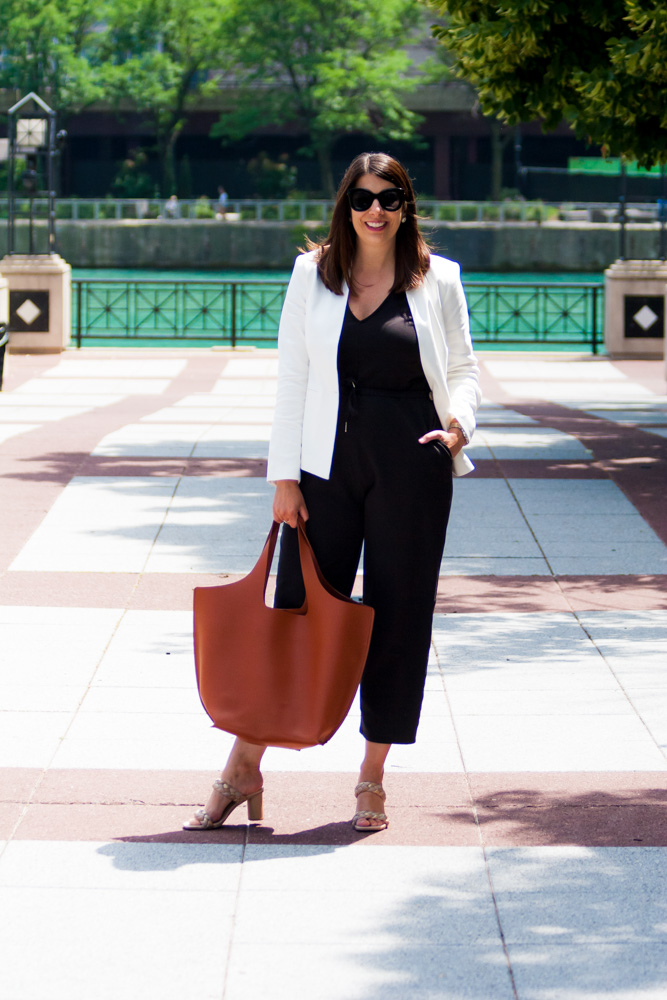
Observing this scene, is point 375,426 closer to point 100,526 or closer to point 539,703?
point 539,703

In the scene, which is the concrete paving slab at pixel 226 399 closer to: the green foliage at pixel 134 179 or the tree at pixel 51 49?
the tree at pixel 51 49

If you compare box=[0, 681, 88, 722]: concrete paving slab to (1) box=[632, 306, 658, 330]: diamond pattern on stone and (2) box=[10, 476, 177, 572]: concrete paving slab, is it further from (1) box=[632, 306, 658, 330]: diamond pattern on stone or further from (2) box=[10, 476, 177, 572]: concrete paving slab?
(1) box=[632, 306, 658, 330]: diamond pattern on stone

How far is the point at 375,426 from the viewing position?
387 cm

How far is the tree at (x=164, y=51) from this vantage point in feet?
196

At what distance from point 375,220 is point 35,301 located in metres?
18.7

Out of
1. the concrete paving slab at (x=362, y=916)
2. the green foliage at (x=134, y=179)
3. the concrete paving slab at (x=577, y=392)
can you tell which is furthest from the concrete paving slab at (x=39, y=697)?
the green foliage at (x=134, y=179)

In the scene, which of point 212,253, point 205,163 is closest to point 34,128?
point 212,253

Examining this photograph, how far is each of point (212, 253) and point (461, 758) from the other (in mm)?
55143

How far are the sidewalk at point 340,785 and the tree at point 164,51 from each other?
5434 centimetres

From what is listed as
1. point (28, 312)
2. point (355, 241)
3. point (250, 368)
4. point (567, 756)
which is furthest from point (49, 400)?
point (355, 241)

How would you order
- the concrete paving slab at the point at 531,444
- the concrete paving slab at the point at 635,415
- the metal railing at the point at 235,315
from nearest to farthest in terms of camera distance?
1. the concrete paving slab at the point at 531,444
2. the concrete paving slab at the point at 635,415
3. the metal railing at the point at 235,315

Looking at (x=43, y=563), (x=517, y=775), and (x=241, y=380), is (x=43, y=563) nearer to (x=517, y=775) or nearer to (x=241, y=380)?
(x=517, y=775)

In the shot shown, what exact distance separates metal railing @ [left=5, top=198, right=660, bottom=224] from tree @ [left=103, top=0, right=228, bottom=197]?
172 inches

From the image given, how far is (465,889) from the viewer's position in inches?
141
